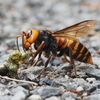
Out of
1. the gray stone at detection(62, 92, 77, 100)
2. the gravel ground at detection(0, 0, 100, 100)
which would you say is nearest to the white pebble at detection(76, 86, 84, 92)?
the gravel ground at detection(0, 0, 100, 100)

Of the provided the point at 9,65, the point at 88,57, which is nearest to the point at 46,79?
the point at 9,65

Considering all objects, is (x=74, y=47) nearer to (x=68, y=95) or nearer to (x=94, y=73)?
(x=94, y=73)

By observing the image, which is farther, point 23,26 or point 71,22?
point 71,22

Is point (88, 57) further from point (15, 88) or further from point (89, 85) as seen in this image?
point (15, 88)

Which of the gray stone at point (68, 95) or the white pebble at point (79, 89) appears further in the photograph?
the white pebble at point (79, 89)

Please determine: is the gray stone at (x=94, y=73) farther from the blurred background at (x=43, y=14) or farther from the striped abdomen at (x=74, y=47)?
the blurred background at (x=43, y=14)

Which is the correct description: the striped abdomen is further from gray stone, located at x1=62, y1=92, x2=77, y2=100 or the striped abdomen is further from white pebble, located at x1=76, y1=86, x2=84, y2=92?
gray stone, located at x1=62, y1=92, x2=77, y2=100

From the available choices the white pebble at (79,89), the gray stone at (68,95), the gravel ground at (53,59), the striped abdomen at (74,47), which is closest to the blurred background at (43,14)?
the gravel ground at (53,59)

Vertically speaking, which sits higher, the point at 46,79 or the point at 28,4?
the point at 28,4

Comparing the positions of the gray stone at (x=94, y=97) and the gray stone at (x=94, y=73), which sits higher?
the gray stone at (x=94, y=73)
